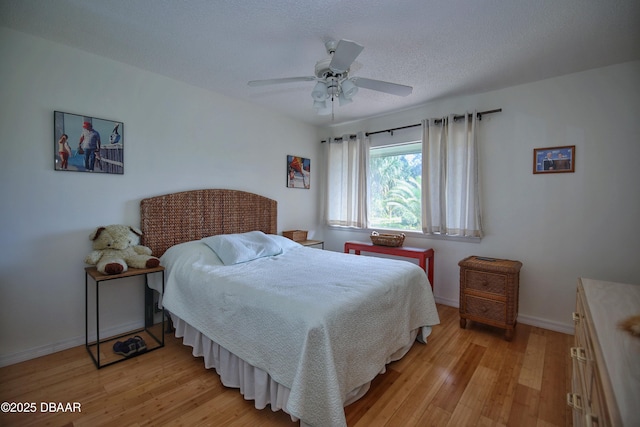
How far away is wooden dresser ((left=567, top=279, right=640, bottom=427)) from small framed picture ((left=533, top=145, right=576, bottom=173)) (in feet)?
4.69

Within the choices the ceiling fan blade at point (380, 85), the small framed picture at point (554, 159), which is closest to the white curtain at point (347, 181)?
the ceiling fan blade at point (380, 85)

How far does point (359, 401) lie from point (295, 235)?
7.86 feet

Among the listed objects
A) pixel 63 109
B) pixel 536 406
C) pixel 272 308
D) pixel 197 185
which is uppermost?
pixel 63 109

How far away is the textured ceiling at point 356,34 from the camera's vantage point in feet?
5.63

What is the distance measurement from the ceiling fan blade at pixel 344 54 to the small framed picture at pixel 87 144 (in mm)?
2077

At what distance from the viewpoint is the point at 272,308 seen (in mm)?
1565

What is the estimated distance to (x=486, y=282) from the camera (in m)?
2.63

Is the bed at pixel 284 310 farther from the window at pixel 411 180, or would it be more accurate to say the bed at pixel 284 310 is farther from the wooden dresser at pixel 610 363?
the window at pixel 411 180

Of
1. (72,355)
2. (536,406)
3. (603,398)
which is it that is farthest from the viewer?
(72,355)

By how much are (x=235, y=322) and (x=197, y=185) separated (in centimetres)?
185

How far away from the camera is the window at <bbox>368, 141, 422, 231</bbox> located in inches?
146

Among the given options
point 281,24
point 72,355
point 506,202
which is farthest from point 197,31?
point 506,202

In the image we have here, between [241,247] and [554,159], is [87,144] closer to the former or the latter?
[241,247]

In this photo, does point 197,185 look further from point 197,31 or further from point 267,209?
point 197,31
